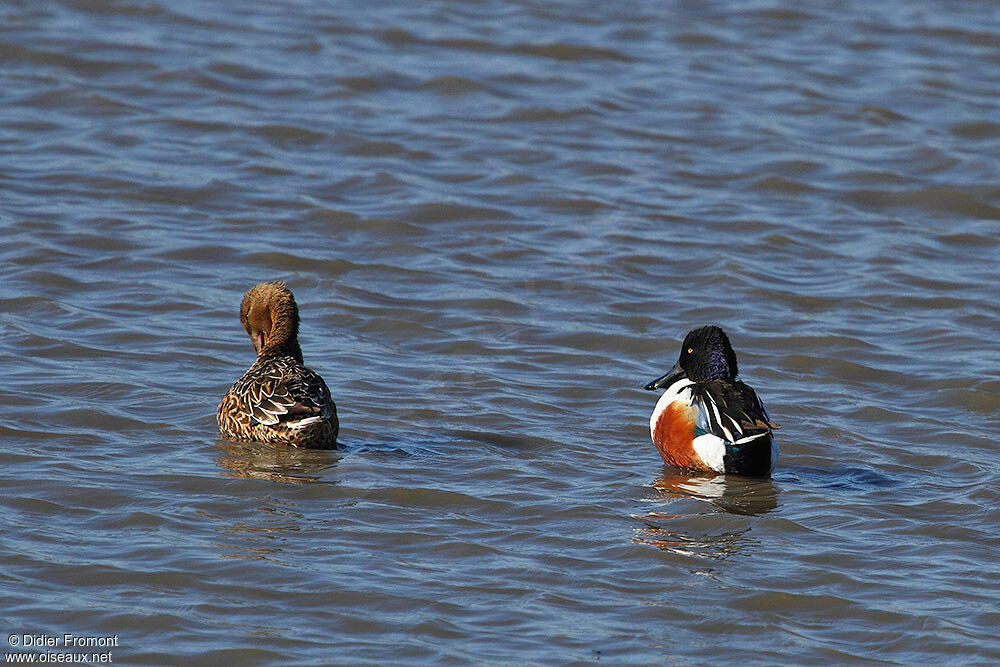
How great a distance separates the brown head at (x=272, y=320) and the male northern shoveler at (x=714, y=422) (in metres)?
2.06

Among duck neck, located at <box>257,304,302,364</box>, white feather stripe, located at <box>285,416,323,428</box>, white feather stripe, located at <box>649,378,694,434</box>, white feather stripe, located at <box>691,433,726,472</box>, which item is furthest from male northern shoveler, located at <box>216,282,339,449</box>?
white feather stripe, located at <box>691,433,726,472</box>

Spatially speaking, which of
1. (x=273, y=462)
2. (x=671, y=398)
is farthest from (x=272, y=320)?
(x=671, y=398)

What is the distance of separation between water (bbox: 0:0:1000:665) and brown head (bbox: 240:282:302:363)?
1.32 ft

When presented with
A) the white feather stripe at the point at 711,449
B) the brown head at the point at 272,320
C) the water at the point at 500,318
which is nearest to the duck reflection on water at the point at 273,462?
the water at the point at 500,318

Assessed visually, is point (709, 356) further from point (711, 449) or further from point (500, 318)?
point (500, 318)

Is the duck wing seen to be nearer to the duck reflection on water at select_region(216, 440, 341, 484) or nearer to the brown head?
the duck reflection on water at select_region(216, 440, 341, 484)

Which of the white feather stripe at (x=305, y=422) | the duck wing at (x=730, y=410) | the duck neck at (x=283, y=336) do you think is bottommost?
the white feather stripe at (x=305, y=422)

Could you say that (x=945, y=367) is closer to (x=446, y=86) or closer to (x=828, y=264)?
(x=828, y=264)

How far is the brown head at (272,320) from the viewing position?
344 inches

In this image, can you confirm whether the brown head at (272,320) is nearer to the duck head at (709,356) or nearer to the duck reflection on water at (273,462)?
the duck reflection on water at (273,462)

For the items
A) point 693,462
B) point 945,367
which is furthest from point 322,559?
point 945,367

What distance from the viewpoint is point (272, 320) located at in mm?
8797

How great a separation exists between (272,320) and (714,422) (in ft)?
8.34

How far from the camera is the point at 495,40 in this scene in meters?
16.4
